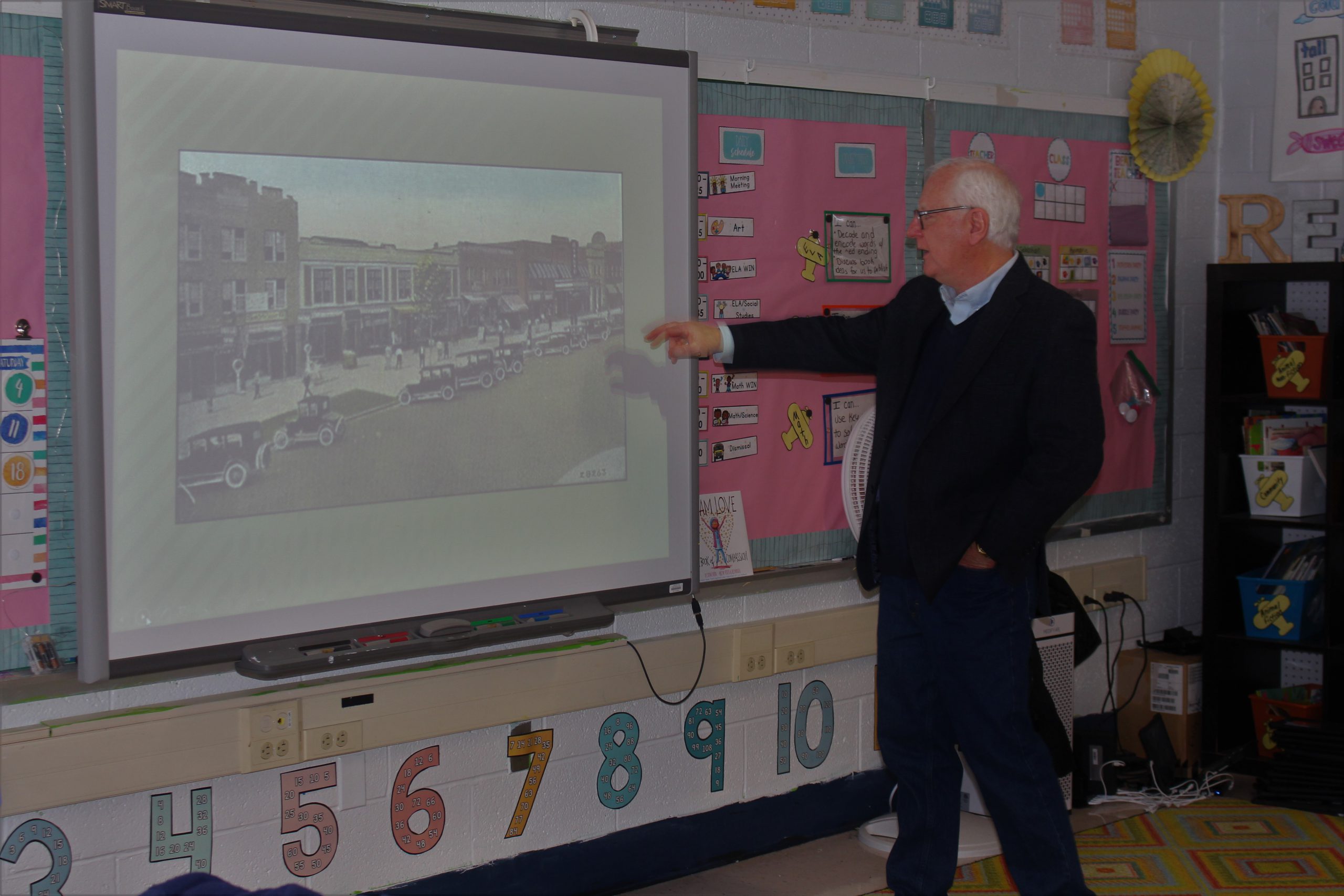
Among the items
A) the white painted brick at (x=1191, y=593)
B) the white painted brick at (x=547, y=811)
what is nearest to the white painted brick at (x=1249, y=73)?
the white painted brick at (x=1191, y=593)

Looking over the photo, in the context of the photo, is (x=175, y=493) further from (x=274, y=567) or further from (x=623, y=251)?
(x=623, y=251)

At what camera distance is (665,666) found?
2596 millimetres

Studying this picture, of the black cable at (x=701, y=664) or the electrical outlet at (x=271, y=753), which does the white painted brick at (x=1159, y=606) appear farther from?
the electrical outlet at (x=271, y=753)

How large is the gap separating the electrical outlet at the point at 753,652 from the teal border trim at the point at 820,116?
0.17m

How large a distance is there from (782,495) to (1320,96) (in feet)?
7.29

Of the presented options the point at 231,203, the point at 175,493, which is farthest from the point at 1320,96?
the point at 175,493

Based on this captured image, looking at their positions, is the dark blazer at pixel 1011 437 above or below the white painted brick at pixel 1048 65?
below

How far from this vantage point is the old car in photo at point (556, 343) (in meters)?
2.28

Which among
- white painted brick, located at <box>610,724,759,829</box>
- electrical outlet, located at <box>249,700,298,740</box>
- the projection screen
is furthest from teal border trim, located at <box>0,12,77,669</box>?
white painted brick, located at <box>610,724,759,829</box>

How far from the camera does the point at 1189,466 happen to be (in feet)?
12.2

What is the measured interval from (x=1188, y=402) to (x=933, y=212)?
184cm

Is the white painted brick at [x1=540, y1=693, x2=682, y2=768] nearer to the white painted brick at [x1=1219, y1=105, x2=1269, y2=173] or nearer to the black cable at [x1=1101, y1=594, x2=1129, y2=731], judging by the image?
the black cable at [x1=1101, y1=594, x2=1129, y2=731]

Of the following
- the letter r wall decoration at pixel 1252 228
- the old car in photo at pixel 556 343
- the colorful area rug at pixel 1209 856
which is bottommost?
the colorful area rug at pixel 1209 856

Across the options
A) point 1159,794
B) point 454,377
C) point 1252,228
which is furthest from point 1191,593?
point 454,377
